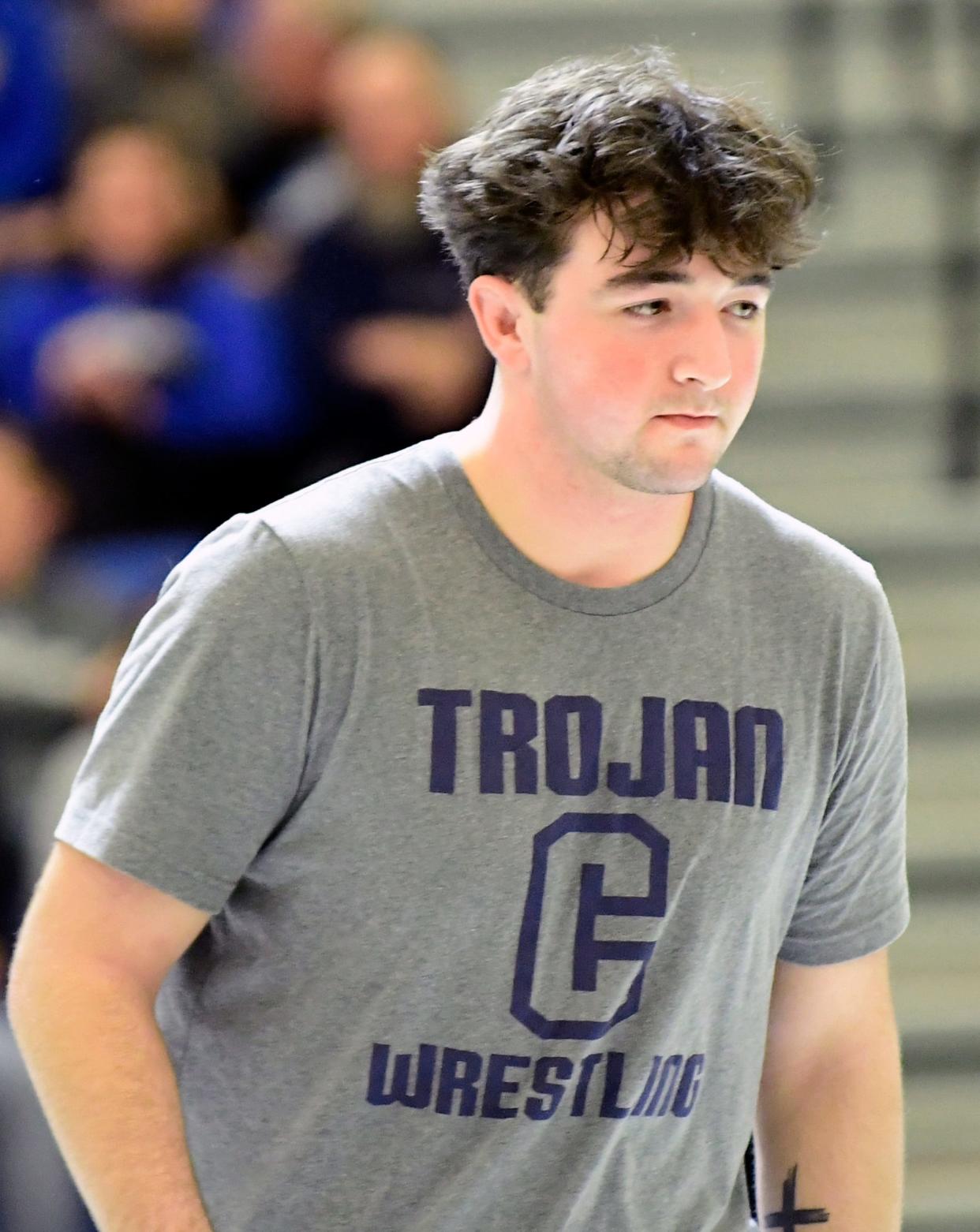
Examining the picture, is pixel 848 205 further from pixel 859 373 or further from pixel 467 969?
pixel 467 969

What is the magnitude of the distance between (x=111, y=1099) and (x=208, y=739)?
0.26m

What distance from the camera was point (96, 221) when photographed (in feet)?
8.02

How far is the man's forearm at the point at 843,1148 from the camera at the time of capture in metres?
1.38

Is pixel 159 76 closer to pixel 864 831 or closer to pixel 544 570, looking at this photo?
pixel 544 570

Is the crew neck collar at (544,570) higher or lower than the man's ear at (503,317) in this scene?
lower

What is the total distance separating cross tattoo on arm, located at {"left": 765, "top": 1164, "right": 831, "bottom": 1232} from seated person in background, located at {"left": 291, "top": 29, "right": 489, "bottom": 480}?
123 centimetres

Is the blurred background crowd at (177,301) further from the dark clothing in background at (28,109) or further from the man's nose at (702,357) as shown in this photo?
the man's nose at (702,357)

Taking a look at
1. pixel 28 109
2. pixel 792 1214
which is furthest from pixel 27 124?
pixel 792 1214

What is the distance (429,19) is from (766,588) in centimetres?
179

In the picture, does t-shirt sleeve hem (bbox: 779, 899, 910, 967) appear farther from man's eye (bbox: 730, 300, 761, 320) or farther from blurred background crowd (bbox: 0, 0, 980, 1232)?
blurred background crowd (bbox: 0, 0, 980, 1232)

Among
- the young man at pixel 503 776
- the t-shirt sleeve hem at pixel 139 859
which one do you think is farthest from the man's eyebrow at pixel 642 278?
the t-shirt sleeve hem at pixel 139 859

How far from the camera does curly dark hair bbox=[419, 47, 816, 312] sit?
1197 millimetres

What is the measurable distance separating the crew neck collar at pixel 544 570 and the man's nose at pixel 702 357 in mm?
171

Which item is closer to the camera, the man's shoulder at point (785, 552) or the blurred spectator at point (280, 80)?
the man's shoulder at point (785, 552)
